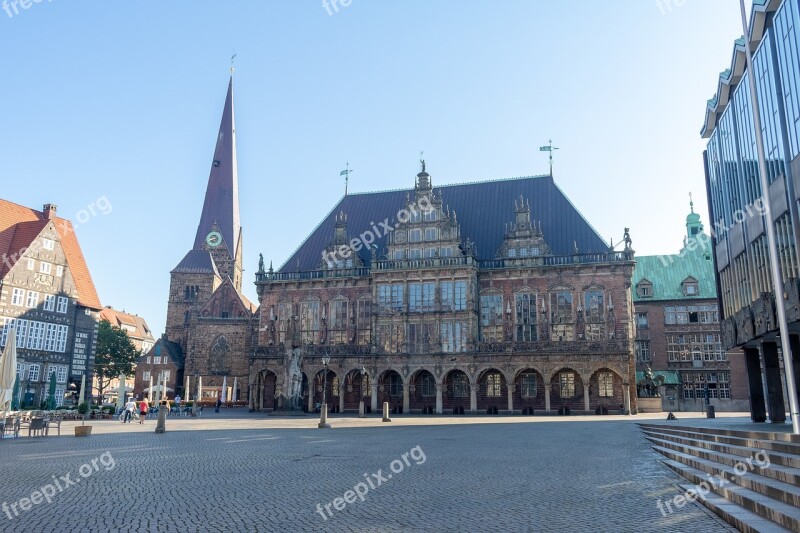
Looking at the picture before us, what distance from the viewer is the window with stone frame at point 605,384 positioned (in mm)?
46375

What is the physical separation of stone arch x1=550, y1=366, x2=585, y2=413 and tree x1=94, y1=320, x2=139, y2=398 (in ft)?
193

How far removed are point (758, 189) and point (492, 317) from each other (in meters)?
27.2

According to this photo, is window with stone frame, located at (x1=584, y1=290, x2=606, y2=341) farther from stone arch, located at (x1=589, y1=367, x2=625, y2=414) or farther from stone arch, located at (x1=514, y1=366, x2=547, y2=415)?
stone arch, located at (x1=514, y1=366, x2=547, y2=415)

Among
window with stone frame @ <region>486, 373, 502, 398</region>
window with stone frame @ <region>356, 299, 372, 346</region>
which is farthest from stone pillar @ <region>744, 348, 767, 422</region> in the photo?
window with stone frame @ <region>356, 299, 372, 346</region>

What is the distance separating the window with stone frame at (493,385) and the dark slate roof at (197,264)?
151ft

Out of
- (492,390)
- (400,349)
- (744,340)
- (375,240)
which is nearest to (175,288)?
(375,240)

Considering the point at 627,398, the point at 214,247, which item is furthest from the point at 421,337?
the point at 214,247

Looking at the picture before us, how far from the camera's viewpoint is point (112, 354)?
271 feet

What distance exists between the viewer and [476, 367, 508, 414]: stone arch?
48.0 meters

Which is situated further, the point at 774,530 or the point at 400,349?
the point at 400,349

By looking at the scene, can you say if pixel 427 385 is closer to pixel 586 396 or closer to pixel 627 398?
pixel 586 396

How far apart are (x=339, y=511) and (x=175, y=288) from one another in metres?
77.6

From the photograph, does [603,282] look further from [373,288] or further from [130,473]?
[130,473]

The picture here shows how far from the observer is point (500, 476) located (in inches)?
508
